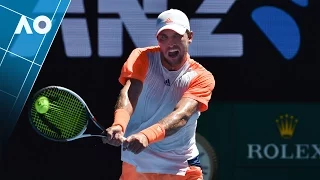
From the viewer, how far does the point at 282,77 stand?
840 centimetres

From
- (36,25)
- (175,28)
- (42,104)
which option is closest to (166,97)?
(175,28)

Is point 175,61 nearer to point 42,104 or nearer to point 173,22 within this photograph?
point 173,22

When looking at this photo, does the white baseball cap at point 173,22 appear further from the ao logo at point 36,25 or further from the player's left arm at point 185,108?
the ao logo at point 36,25

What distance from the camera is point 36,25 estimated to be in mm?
8234

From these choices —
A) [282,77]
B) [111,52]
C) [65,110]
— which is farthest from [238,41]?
[65,110]

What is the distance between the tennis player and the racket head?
0.90 ft

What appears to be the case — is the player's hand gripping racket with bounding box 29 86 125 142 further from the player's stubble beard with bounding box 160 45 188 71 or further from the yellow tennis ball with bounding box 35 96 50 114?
the player's stubble beard with bounding box 160 45 188 71

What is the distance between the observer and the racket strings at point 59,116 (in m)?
5.79

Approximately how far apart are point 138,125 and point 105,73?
2268 millimetres

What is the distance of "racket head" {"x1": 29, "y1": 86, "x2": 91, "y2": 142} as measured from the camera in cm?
578

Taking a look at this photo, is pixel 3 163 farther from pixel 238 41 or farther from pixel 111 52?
pixel 238 41

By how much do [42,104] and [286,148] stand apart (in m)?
3.20

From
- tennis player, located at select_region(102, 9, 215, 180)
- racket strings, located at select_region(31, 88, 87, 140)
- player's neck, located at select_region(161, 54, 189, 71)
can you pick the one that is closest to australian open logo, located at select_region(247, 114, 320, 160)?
tennis player, located at select_region(102, 9, 215, 180)

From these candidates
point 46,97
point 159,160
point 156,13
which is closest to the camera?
point 46,97
